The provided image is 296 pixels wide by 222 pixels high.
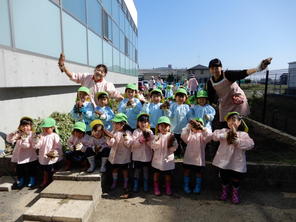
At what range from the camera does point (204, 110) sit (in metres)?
3.75

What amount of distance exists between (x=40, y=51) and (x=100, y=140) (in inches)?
125

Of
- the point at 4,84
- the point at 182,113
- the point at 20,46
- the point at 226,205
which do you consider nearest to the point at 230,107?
the point at 182,113

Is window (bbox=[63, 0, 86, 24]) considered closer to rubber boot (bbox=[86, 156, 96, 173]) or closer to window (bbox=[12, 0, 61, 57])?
window (bbox=[12, 0, 61, 57])

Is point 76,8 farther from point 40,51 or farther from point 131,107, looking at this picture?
point 131,107

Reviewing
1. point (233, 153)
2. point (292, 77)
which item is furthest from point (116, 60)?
point (292, 77)

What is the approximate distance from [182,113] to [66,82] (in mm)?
4269

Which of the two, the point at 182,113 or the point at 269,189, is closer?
the point at 269,189

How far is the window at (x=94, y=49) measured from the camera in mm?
8570

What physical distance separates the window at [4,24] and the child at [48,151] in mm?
1923

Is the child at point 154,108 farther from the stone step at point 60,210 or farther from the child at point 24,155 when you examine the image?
the child at point 24,155

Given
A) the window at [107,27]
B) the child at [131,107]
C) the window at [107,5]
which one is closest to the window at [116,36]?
the window at [107,27]

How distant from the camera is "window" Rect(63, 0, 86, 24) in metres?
6.59

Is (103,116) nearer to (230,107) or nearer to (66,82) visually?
(230,107)

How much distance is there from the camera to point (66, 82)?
6.66m
